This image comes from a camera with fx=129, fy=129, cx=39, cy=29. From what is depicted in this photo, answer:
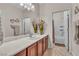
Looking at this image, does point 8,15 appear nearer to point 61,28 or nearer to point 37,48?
point 37,48

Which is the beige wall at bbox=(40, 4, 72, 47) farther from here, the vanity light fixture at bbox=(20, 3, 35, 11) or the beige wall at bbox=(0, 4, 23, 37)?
the beige wall at bbox=(0, 4, 23, 37)

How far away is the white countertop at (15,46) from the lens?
1.61 meters

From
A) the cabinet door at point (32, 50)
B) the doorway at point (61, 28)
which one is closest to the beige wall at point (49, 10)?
the doorway at point (61, 28)

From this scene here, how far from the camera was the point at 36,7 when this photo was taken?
72.3 inches

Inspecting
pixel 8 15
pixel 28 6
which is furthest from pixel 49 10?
pixel 8 15

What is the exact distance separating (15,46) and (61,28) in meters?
0.70

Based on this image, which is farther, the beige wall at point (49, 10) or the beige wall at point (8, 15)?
the beige wall at point (49, 10)

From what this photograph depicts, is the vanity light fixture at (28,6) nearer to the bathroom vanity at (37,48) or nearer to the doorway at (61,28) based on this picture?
the doorway at (61,28)

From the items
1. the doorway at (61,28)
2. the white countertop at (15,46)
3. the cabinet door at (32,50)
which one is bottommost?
the cabinet door at (32,50)

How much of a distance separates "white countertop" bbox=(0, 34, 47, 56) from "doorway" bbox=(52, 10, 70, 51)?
0.34 metres

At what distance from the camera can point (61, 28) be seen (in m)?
1.87

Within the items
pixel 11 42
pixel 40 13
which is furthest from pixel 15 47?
pixel 40 13

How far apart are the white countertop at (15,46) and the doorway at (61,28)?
1.11 feet

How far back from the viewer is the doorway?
6.04 feet
